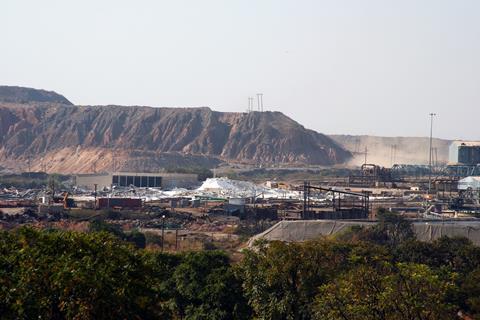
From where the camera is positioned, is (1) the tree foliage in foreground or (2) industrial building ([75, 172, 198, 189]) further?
(2) industrial building ([75, 172, 198, 189])

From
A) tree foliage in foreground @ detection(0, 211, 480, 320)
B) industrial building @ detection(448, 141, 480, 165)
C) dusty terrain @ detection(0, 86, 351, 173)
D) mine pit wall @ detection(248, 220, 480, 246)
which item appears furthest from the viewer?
dusty terrain @ detection(0, 86, 351, 173)

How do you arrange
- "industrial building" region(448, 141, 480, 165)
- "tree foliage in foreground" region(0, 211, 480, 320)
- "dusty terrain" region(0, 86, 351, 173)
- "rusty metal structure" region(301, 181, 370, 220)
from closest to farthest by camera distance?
"tree foliage in foreground" region(0, 211, 480, 320) < "rusty metal structure" region(301, 181, 370, 220) < "industrial building" region(448, 141, 480, 165) < "dusty terrain" region(0, 86, 351, 173)

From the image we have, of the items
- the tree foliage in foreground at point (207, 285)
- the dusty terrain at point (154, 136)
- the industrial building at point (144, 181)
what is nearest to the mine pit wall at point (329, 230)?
the tree foliage in foreground at point (207, 285)

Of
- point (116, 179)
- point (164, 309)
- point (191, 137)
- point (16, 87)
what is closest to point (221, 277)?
point (164, 309)

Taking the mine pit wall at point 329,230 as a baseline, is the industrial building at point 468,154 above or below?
above

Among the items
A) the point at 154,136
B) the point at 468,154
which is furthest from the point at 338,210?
the point at 154,136

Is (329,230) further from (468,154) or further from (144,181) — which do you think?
(468,154)

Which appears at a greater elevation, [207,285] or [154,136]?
[154,136]

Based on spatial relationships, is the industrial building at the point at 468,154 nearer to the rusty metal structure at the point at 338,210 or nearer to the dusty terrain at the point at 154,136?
the dusty terrain at the point at 154,136

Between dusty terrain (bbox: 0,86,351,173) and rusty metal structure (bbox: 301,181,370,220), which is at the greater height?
dusty terrain (bbox: 0,86,351,173)

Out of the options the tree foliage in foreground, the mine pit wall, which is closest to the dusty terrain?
the mine pit wall

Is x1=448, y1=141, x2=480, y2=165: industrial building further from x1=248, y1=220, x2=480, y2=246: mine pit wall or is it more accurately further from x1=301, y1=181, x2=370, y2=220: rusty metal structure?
x1=248, y1=220, x2=480, y2=246: mine pit wall

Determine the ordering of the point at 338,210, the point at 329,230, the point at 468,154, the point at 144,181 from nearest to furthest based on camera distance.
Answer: the point at 329,230, the point at 338,210, the point at 144,181, the point at 468,154
